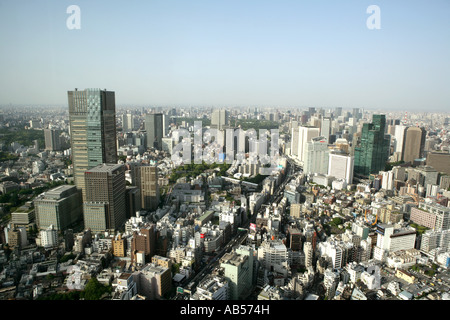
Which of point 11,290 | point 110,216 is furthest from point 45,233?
point 11,290

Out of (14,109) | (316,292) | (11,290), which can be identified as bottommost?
(316,292)

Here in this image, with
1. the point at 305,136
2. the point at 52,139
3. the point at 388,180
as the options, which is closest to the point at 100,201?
the point at 52,139

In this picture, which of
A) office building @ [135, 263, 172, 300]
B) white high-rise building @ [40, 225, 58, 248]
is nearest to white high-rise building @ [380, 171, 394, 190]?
office building @ [135, 263, 172, 300]

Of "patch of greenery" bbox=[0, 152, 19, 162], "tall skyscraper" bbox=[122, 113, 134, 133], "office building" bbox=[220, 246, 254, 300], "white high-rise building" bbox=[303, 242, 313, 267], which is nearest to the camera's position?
"office building" bbox=[220, 246, 254, 300]

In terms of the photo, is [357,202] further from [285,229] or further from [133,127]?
[133,127]

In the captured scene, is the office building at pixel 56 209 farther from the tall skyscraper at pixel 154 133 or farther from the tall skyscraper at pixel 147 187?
the tall skyscraper at pixel 154 133

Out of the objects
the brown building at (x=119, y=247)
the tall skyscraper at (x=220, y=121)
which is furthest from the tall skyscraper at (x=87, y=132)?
the tall skyscraper at (x=220, y=121)

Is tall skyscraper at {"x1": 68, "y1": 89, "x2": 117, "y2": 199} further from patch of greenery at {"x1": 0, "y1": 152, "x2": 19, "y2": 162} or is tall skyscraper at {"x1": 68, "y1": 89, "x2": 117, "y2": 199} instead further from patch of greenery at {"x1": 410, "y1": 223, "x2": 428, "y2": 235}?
patch of greenery at {"x1": 410, "y1": 223, "x2": 428, "y2": 235}
